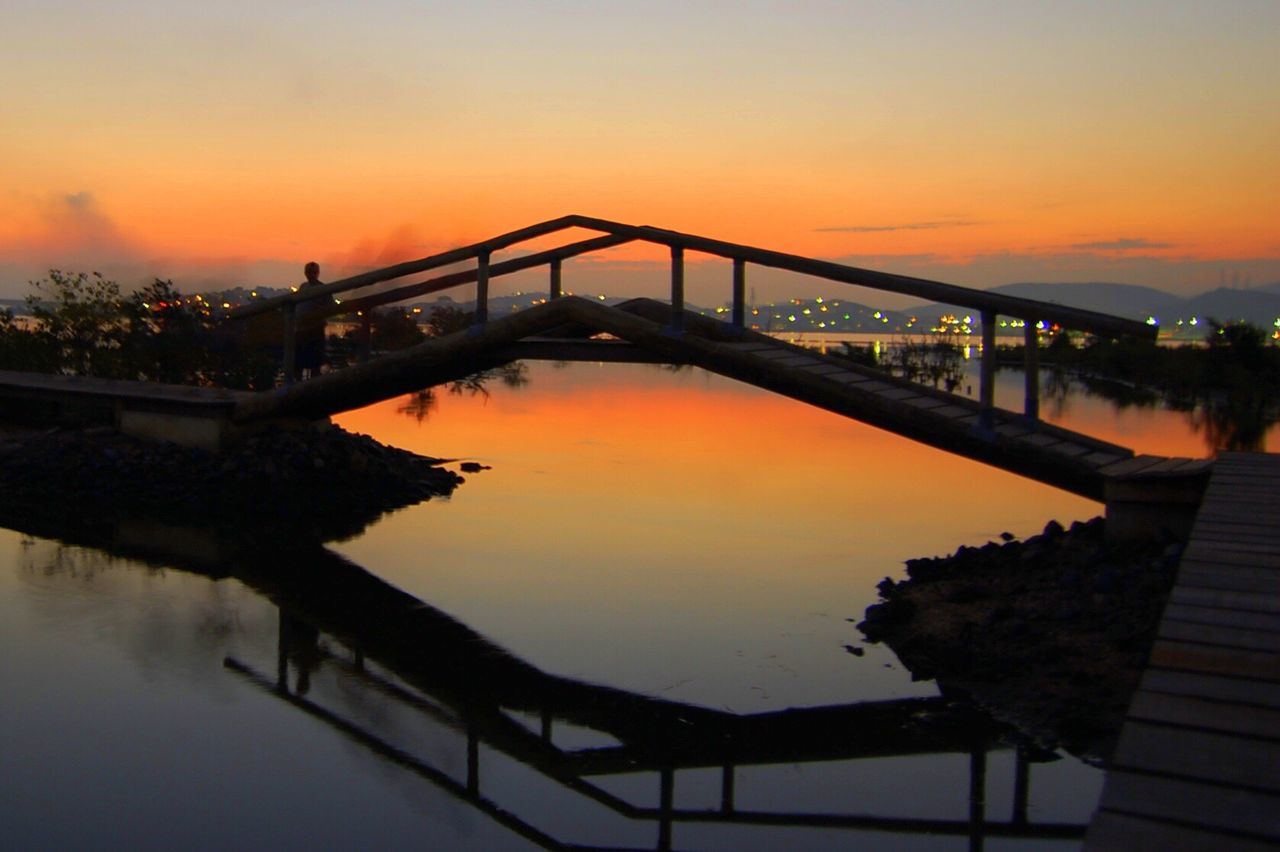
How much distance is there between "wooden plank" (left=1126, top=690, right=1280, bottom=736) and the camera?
10.5 feet

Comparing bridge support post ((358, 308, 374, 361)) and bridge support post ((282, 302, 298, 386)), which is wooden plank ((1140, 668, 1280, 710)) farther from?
bridge support post ((282, 302, 298, 386))

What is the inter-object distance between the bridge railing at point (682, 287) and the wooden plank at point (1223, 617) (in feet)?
13.3

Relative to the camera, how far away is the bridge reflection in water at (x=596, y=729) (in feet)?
16.4

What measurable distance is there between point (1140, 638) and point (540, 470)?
9118 millimetres

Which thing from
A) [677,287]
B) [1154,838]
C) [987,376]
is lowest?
[1154,838]

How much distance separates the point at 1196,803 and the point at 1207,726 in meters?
0.45

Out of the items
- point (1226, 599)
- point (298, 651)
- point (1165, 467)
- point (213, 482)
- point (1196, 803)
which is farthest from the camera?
point (213, 482)

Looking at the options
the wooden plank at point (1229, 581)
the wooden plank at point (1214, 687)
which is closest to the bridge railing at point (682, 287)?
the wooden plank at point (1229, 581)

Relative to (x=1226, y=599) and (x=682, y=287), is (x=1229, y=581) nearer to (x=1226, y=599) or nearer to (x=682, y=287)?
(x=1226, y=599)

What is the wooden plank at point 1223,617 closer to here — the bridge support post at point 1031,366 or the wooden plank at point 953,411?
the bridge support post at point 1031,366

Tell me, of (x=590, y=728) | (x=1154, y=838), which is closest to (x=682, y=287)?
(x=590, y=728)

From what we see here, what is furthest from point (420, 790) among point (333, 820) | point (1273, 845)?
point (1273, 845)

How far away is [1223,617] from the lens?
4.04 m

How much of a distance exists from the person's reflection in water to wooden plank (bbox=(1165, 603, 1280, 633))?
432cm
